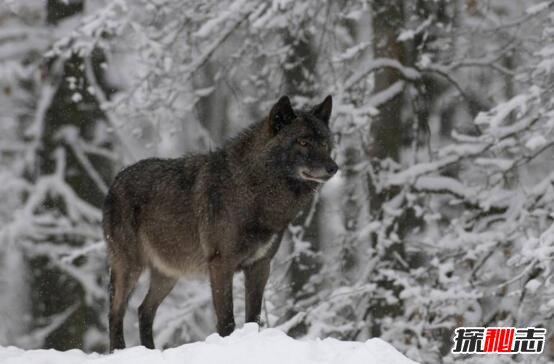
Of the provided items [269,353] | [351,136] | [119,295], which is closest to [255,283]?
[119,295]

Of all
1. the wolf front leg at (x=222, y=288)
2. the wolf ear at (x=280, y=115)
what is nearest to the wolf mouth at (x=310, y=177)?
the wolf ear at (x=280, y=115)

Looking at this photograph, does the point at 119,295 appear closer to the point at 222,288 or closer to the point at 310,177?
the point at 222,288

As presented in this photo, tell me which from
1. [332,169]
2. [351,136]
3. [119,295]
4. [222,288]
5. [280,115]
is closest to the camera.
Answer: [332,169]

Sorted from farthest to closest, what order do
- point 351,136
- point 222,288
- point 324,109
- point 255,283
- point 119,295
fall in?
point 351,136 < point 119,295 < point 324,109 < point 255,283 < point 222,288

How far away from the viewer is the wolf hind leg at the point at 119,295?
7449 mm

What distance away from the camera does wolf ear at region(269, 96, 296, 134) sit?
22.6 ft

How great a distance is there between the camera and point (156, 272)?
7.68m

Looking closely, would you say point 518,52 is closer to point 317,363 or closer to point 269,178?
point 269,178

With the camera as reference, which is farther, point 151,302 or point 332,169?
point 151,302

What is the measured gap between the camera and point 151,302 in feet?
25.0

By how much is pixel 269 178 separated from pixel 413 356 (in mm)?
4003

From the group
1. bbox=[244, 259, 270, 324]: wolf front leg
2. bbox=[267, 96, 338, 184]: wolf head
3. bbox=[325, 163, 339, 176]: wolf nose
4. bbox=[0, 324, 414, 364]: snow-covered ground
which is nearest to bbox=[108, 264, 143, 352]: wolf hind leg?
bbox=[244, 259, 270, 324]: wolf front leg

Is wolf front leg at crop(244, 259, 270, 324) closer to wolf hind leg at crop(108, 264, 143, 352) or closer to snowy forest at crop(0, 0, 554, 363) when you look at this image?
wolf hind leg at crop(108, 264, 143, 352)

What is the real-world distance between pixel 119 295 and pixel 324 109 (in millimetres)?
2328
